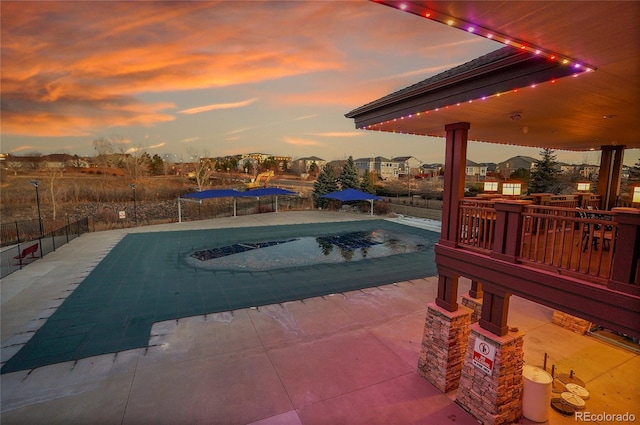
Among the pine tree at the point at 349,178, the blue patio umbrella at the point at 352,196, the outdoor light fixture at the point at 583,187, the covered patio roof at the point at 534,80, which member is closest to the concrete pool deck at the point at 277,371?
the outdoor light fixture at the point at 583,187

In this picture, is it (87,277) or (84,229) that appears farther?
(84,229)

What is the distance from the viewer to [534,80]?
3.62 metres

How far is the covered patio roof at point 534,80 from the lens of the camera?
2.21 meters

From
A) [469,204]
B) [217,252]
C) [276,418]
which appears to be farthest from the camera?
[217,252]

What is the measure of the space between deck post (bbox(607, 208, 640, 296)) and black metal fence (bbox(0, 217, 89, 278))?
1743 centimetres

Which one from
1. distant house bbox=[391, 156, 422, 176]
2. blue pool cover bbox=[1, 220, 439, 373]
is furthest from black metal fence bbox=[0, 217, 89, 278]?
distant house bbox=[391, 156, 422, 176]

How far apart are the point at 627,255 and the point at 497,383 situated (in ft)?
9.13

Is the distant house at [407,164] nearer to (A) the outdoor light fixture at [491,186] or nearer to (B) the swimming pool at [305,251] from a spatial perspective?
(B) the swimming pool at [305,251]

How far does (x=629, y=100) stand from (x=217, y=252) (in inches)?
586

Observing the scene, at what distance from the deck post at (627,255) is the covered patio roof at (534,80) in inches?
64.5

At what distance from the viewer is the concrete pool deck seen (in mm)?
4969

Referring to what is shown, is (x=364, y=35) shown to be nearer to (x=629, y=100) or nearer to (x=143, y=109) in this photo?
(x=629, y=100)

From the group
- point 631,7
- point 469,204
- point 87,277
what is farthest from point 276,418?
point 87,277

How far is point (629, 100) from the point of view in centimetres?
425
